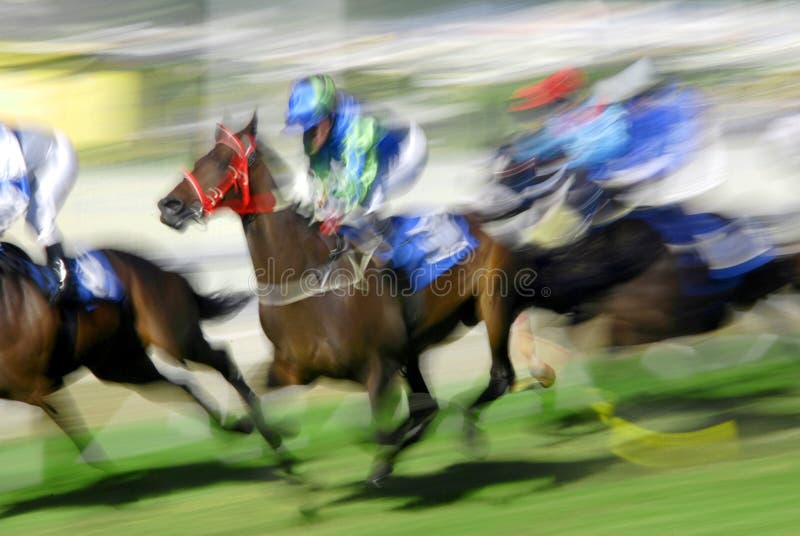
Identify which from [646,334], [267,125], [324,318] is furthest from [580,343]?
[267,125]

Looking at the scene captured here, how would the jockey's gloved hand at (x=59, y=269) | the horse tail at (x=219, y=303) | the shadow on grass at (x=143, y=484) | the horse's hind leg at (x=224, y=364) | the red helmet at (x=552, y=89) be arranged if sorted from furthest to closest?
1. the red helmet at (x=552, y=89)
2. the horse tail at (x=219, y=303)
3. the horse's hind leg at (x=224, y=364)
4. the shadow on grass at (x=143, y=484)
5. the jockey's gloved hand at (x=59, y=269)

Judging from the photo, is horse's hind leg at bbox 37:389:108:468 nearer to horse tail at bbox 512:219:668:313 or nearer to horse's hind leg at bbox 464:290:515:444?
horse's hind leg at bbox 464:290:515:444

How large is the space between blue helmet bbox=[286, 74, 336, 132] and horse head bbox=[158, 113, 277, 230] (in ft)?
0.50

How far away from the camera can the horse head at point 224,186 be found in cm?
458

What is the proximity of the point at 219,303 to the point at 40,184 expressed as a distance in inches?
38.5

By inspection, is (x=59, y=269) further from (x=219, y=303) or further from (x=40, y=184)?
(x=219, y=303)

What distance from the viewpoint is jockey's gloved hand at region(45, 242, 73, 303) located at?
489 cm

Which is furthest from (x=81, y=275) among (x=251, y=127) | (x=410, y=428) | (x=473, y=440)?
(x=473, y=440)

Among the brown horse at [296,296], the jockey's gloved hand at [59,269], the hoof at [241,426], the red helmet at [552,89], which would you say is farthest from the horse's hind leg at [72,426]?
the red helmet at [552,89]

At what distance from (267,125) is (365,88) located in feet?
2.05

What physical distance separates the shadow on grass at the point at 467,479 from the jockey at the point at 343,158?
2.77 feet

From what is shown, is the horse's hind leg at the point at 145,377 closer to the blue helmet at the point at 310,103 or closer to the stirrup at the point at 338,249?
the stirrup at the point at 338,249

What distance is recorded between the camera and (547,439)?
567 cm

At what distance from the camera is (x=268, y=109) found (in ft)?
21.8
